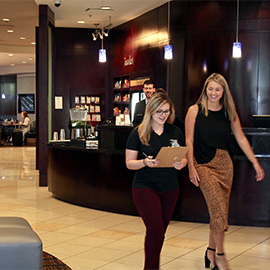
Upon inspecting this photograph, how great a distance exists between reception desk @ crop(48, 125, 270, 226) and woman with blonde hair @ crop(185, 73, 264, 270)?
6.20 feet

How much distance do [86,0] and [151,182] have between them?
281 inches

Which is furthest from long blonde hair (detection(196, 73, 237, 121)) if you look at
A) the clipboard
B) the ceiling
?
the ceiling

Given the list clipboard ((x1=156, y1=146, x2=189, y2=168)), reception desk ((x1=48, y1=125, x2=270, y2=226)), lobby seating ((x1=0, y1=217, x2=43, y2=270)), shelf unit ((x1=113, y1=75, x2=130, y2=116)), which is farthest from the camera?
shelf unit ((x1=113, y1=75, x2=130, y2=116))

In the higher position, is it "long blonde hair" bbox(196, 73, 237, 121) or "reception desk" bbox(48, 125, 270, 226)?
"long blonde hair" bbox(196, 73, 237, 121)

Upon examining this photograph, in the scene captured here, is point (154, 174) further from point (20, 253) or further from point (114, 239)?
point (114, 239)

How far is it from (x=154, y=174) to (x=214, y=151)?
777 millimetres

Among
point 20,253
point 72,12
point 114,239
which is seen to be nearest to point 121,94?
point 72,12

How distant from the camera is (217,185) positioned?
4258mm

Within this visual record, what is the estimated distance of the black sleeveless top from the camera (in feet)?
14.1

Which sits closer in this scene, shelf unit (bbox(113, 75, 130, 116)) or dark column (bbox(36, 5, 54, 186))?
dark column (bbox(36, 5, 54, 186))

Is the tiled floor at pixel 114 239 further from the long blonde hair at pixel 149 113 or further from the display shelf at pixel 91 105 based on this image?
the display shelf at pixel 91 105

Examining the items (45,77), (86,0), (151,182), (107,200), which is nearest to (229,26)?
(86,0)

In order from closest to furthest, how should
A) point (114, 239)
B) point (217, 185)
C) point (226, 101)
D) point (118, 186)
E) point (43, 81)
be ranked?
1. point (217, 185)
2. point (226, 101)
3. point (114, 239)
4. point (118, 186)
5. point (43, 81)

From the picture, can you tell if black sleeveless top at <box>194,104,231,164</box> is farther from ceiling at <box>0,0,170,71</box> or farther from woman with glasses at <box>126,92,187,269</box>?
A: ceiling at <box>0,0,170,71</box>
